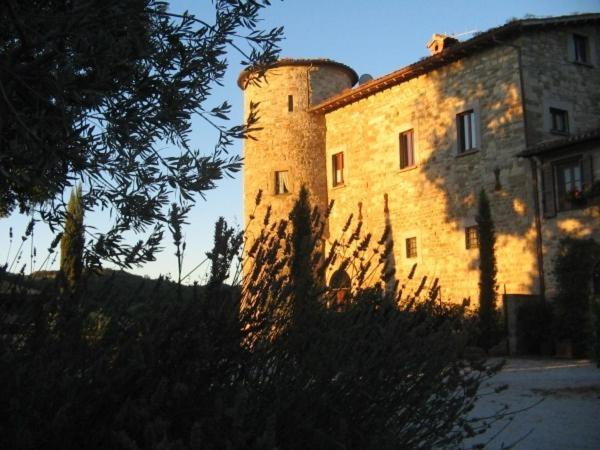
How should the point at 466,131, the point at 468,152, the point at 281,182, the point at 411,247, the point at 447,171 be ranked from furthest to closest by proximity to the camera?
the point at 281,182 < the point at 411,247 < the point at 447,171 < the point at 466,131 < the point at 468,152

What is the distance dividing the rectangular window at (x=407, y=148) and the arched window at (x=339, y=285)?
15182 millimetres

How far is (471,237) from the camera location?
15984 millimetres

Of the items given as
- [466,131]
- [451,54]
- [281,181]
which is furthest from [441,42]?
[281,181]

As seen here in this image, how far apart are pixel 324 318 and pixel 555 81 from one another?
14.8 meters

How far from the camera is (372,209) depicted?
18781 mm

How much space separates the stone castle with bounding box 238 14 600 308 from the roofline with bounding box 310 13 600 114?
3cm

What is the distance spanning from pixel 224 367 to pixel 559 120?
49.7 ft

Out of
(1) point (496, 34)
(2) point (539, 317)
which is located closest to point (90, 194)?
(2) point (539, 317)

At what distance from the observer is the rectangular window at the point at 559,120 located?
1551 cm

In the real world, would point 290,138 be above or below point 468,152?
above

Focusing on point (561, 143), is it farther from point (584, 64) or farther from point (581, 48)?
point (581, 48)

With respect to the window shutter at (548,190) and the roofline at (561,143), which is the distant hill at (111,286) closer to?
the roofline at (561,143)

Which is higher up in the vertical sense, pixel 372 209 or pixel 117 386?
pixel 372 209

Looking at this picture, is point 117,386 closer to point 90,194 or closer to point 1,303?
point 1,303
